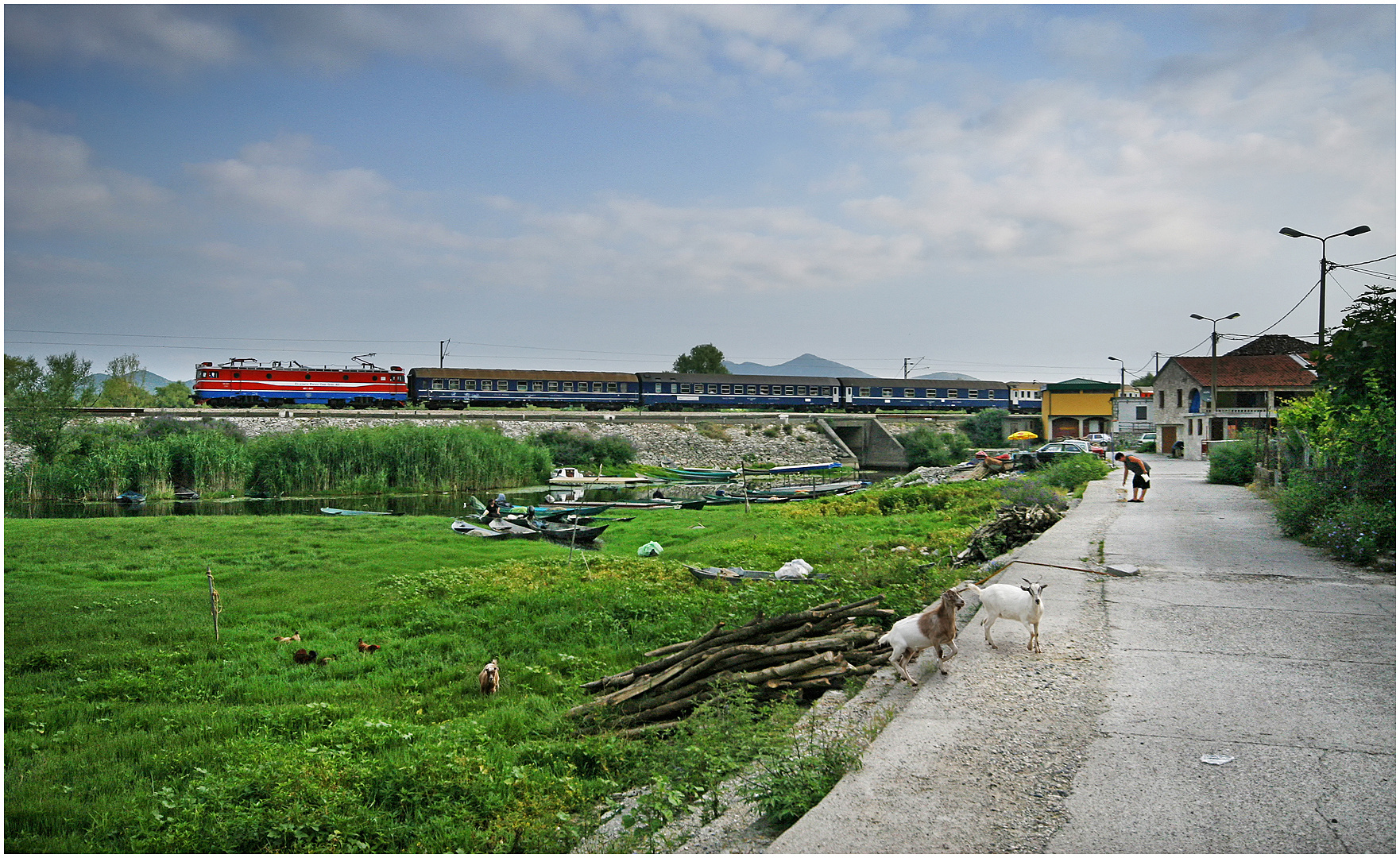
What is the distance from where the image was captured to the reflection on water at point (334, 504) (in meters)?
28.2

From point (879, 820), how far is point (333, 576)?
12768mm

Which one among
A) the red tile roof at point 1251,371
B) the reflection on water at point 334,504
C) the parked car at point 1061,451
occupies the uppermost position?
the red tile roof at point 1251,371

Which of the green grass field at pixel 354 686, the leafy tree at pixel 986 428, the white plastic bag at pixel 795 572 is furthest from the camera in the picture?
the leafy tree at pixel 986 428

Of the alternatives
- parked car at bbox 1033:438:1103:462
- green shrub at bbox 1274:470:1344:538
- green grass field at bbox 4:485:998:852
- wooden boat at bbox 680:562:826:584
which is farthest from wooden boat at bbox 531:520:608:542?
parked car at bbox 1033:438:1103:462

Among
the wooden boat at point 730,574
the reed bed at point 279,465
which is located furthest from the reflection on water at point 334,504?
the wooden boat at point 730,574

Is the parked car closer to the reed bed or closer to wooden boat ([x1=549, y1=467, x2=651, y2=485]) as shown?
wooden boat ([x1=549, y1=467, x2=651, y2=485])

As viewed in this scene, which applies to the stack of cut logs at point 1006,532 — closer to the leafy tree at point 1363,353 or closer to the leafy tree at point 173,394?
the leafy tree at point 1363,353

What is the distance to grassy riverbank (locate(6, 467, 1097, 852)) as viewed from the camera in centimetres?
510

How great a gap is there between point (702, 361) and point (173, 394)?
5170 cm

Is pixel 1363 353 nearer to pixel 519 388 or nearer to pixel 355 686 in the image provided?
pixel 355 686

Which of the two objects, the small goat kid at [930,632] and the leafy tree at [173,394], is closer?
the small goat kid at [930,632]

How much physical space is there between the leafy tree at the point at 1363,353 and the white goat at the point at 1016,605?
5.17 m

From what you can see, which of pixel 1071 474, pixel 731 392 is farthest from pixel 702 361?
pixel 1071 474

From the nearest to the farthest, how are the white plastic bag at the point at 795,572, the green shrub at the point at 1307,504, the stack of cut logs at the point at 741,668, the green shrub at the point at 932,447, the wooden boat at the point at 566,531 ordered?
the stack of cut logs at the point at 741,668
the white plastic bag at the point at 795,572
the green shrub at the point at 1307,504
the wooden boat at the point at 566,531
the green shrub at the point at 932,447
